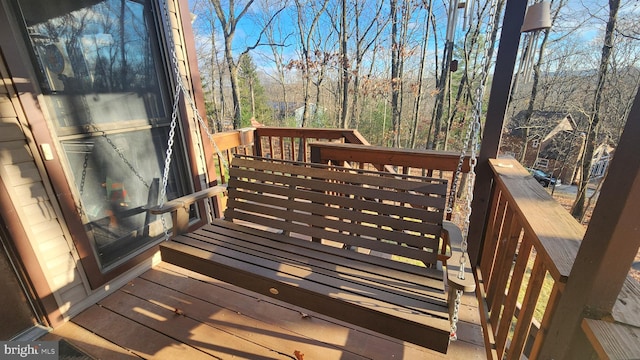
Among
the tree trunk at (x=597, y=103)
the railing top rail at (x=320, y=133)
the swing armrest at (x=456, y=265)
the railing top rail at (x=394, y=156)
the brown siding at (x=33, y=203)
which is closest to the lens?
the swing armrest at (x=456, y=265)

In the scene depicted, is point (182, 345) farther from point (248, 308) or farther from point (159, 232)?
point (159, 232)

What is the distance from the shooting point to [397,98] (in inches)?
457

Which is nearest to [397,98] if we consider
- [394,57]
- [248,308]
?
[394,57]

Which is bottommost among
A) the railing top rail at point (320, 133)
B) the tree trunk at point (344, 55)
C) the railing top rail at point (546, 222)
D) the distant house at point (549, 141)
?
the distant house at point (549, 141)

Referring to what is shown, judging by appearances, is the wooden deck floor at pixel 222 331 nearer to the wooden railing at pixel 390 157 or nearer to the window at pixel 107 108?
the window at pixel 107 108

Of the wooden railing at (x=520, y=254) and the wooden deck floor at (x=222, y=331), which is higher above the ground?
the wooden railing at (x=520, y=254)

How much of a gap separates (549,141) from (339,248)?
19.5m

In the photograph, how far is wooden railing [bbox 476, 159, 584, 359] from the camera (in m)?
0.90

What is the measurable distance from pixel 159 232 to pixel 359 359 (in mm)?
1955

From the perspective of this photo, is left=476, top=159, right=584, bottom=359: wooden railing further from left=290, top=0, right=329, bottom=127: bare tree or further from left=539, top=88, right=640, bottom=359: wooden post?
left=290, top=0, right=329, bottom=127: bare tree

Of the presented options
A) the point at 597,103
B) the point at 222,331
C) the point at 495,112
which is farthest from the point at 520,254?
the point at 597,103

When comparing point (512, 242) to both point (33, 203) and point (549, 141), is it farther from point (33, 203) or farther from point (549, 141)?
point (549, 141)
